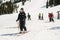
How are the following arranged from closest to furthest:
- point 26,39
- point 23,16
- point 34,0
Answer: point 26,39
point 23,16
point 34,0

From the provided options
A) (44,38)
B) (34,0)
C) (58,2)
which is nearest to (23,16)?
(44,38)

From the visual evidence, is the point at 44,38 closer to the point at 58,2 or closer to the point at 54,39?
the point at 54,39

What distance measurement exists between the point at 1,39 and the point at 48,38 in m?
2.49

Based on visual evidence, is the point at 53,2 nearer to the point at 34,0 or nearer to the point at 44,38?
the point at 34,0

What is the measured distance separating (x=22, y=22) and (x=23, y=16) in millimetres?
325

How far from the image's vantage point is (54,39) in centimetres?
1065

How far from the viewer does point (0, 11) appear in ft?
180

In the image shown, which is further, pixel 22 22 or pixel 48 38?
pixel 22 22

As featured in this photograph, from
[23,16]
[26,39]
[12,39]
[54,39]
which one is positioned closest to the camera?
Answer: [54,39]

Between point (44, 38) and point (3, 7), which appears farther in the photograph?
point (3, 7)

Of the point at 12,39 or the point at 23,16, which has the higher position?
the point at 23,16

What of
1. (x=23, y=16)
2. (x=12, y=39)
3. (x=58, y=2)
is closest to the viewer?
(x=12, y=39)

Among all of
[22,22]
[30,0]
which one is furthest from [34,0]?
[22,22]

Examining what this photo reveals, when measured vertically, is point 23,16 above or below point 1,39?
above
